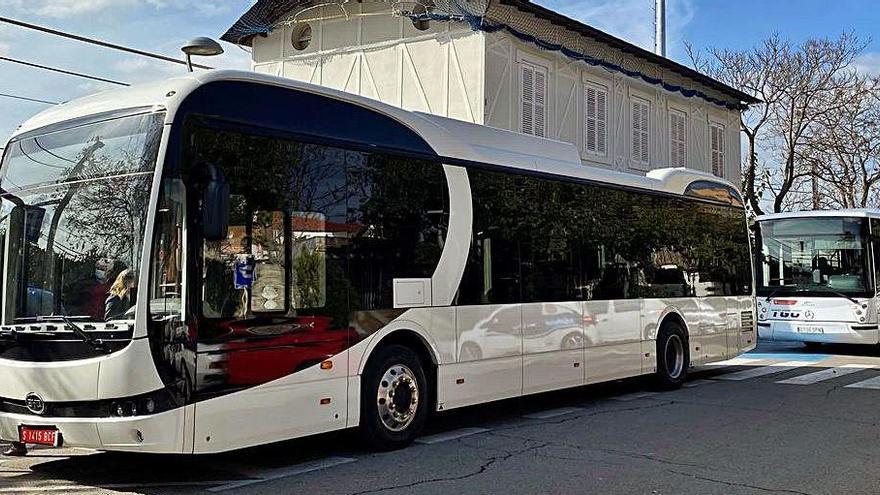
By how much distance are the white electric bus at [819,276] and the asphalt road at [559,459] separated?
7.61m

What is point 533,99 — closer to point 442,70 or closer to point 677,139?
point 442,70

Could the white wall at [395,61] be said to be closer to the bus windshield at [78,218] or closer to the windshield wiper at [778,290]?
the windshield wiper at [778,290]

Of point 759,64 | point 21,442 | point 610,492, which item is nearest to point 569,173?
point 610,492

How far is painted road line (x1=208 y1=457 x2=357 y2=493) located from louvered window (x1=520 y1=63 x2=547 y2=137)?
1373 cm

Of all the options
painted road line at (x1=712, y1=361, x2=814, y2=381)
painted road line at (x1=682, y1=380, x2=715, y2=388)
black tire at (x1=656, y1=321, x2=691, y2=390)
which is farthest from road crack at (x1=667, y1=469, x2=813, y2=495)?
painted road line at (x1=712, y1=361, x2=814, y2=381)

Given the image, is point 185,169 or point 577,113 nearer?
point 185,169

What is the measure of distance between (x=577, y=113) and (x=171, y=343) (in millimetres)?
17679

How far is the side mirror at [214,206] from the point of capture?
22.1ft

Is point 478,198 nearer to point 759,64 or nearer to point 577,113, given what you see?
point 577,113

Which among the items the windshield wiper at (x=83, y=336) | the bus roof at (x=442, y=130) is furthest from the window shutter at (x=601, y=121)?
the windshield wiper at (x=83, y=336)

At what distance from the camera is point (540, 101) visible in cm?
2153

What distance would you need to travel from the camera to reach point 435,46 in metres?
20.1

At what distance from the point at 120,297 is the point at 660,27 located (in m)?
26.0

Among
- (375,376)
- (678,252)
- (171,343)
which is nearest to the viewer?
(171,343)
